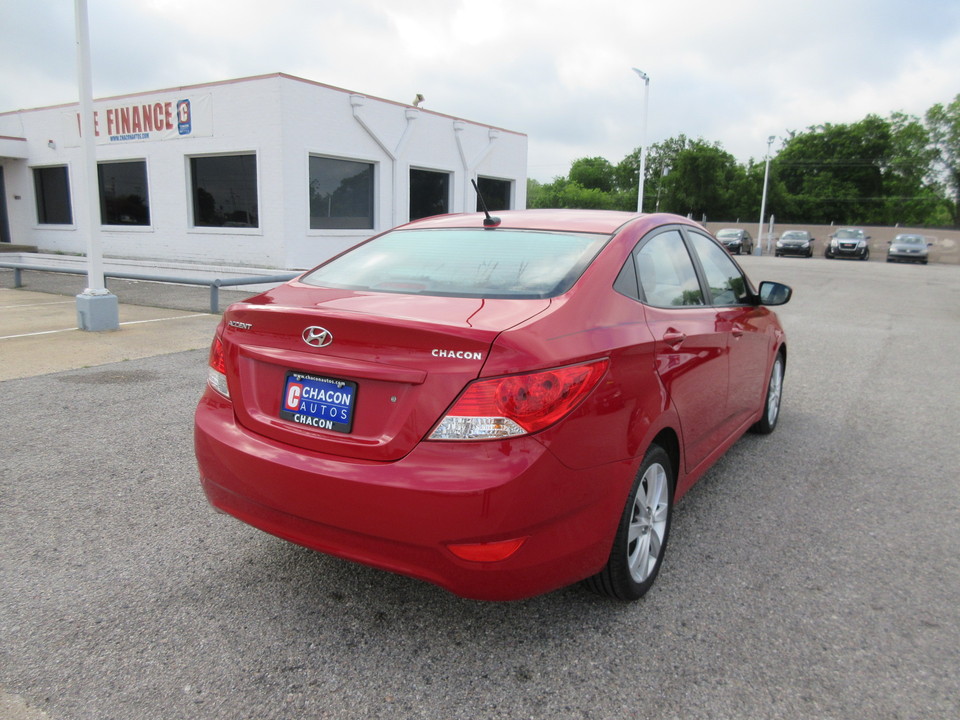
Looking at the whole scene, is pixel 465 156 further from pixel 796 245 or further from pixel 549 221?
pixel 796 245

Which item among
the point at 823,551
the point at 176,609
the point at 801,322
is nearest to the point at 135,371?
the point at 176,609

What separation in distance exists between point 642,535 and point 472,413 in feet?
3.60

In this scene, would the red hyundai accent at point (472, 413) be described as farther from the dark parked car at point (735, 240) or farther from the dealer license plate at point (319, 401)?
the dark parked car at point (735, 240)

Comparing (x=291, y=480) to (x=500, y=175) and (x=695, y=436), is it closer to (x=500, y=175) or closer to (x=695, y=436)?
(x=695, y=436)

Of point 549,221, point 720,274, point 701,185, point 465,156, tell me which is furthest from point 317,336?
point 701,185

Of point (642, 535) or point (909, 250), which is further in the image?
point (909, 250)

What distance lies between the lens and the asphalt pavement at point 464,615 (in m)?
2.36

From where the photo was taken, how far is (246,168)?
14992 mm

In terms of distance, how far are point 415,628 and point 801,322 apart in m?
10.8

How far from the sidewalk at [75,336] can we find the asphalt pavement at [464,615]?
9.30ft

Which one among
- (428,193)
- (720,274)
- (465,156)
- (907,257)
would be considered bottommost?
(907,257)

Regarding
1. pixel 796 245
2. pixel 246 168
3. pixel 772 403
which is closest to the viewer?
pixel 772 403

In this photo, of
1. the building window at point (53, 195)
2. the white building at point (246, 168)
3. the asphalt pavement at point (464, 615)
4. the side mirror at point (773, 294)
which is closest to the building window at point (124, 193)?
the white building at point (246, 168)

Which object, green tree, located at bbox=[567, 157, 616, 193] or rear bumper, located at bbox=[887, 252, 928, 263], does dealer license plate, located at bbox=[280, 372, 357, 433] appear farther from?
green tree, located at bbox=[567, 157, 616, 193]
